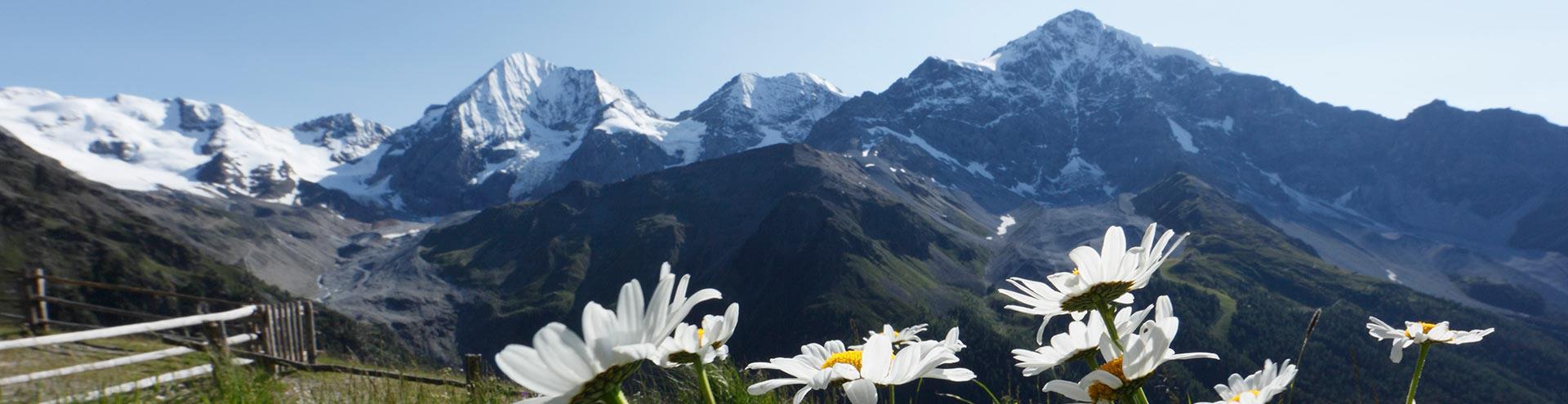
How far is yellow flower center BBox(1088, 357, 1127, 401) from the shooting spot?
5.28 ft

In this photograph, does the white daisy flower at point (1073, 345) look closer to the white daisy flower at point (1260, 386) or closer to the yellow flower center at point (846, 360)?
the white daisy flower at point (1260, 386)

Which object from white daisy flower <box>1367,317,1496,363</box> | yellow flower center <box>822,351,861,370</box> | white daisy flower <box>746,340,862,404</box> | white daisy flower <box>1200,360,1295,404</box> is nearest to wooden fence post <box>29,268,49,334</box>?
white daisy flower <box>746,340,862,404</box>

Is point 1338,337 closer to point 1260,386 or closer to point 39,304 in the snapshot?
point 39,304

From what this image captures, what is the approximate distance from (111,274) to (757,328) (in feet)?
351

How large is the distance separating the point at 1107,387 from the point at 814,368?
2.53ft

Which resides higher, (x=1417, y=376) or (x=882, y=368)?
(x=882, y=368)

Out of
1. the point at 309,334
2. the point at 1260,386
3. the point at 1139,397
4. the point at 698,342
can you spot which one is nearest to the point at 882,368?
the point at 698,342

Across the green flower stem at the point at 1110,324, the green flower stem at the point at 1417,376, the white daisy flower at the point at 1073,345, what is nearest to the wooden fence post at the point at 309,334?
the white daisy flower at the point at 1073,345

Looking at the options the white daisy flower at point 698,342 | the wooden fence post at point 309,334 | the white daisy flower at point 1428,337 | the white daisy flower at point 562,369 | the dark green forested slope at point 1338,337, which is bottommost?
the dark green forested slope at point 1338,337

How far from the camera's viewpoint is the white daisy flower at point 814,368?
1.83m

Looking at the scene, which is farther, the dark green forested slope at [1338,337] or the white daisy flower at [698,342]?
the dark green forested slope at [1338,337]

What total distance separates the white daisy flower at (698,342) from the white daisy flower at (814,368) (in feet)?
0.41

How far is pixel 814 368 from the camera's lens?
2.14 meters

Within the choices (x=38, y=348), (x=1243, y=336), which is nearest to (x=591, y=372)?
(x=38, y=348)
